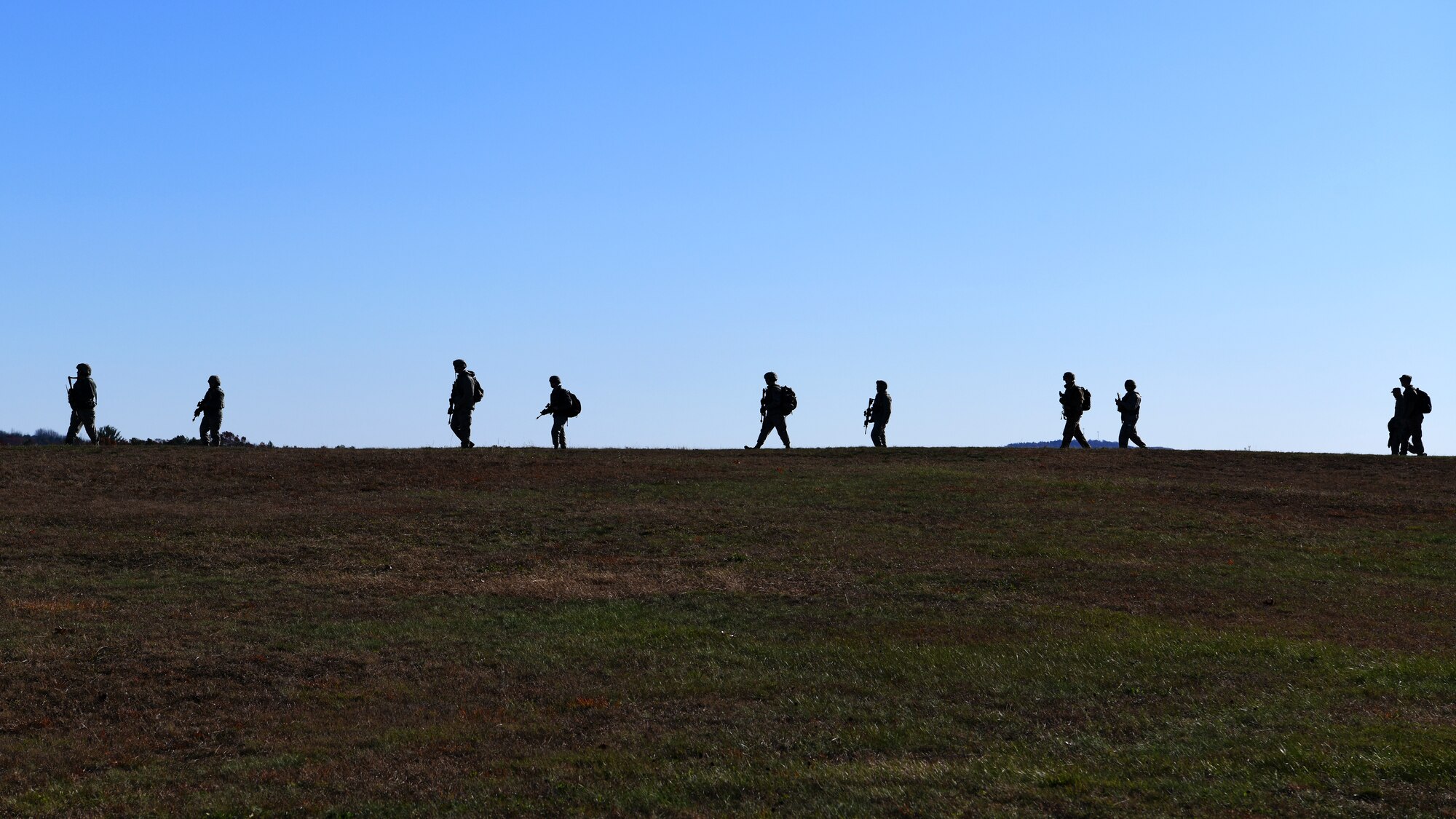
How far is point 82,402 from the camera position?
37.1 m

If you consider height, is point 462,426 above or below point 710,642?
above

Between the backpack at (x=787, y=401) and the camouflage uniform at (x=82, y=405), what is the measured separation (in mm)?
17662

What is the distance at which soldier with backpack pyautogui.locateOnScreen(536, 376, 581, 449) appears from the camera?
38.9 meters

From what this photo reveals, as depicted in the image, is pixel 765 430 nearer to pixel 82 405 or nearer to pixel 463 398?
pixel 463 398

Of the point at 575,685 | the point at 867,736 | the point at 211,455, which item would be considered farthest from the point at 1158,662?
the point at 211,455

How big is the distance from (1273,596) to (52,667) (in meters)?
16.5

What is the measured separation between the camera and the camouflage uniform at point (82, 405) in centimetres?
3694

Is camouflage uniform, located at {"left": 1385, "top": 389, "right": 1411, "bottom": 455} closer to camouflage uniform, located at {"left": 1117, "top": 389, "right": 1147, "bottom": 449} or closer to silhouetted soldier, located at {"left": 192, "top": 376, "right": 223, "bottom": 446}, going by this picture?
camouflage uniform, located at {"left": 1117, "top": 389, "right": 1147, "bottom": 449}

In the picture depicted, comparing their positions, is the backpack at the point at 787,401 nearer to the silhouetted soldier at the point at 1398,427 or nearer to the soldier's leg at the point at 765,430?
the soldier's leg at the point at 765,430

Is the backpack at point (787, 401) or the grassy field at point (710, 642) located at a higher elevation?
the backpack at point (787, 401)

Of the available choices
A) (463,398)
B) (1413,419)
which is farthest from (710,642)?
(1413,419)

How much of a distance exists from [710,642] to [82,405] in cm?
2481

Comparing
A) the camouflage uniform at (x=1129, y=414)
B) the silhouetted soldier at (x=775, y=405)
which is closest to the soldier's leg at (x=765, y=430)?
the silhouetted soldier at (x=775, y=405)

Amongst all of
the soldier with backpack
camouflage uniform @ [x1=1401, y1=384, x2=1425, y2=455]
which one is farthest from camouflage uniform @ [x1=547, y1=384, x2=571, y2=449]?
camouflage uniform @ [x1=1401, y1=384, x2=1425, y2=455]
